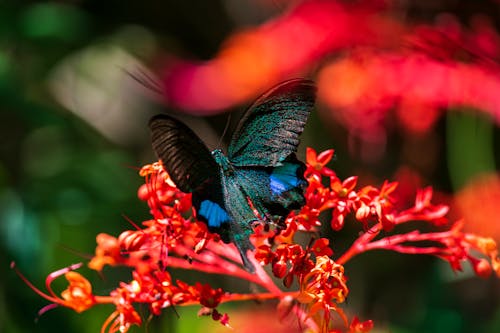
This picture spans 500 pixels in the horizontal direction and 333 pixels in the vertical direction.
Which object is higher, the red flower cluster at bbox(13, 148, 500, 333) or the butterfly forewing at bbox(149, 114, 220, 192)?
A: the butterfly forewing at bbox(149, 114, 220, 192)

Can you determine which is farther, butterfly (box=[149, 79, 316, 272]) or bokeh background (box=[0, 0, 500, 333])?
bokeh background (box=[0, 0, 500, 333])

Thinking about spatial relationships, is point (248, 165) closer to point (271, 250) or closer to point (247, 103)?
point (271, 250)

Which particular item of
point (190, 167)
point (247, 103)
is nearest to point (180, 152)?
point (190, 167)

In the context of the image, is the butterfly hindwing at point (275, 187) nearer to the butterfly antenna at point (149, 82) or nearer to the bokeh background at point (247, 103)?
the butterfly antenna at point (149, 82)

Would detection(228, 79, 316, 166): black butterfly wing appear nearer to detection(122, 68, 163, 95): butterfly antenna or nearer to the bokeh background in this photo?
detection(122, 68, 163, 95): butterfly antenna

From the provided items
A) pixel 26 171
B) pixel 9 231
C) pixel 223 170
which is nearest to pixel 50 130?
pixel 26 171

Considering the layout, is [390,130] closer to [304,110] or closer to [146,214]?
[146,214]

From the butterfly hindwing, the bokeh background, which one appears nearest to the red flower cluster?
the butterfly hindwing
